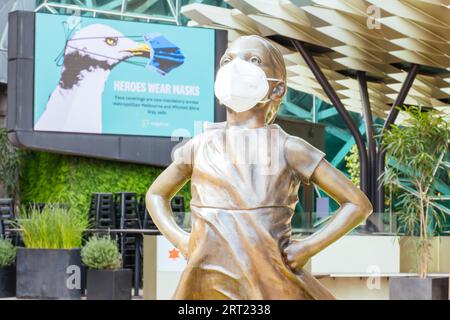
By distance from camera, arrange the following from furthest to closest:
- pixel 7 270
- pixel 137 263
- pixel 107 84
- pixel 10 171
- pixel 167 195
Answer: pixel 10 171 → pixel 107 84 → pixel 137 263 → pixel 7 270 → pixel 167 195

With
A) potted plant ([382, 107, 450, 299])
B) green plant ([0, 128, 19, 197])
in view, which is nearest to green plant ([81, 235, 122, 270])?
potted plant ([382, 107, 450, 299])

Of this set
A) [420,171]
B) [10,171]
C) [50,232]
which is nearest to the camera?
[420,171]

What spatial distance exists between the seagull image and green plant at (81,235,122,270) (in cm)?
398

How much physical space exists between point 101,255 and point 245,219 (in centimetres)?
921

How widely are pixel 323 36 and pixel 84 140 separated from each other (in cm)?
481

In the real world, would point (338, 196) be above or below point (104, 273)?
above

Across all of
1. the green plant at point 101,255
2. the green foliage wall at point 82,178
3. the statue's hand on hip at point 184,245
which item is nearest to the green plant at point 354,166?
the green foliage wall at point 82,178

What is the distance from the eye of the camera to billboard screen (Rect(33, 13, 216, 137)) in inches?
627

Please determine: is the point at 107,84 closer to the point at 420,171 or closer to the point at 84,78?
the point at 84,78

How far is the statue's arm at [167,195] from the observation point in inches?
140

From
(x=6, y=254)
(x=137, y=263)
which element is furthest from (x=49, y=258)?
(x=137, y=263)

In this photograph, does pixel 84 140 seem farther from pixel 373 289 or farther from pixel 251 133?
pixel 251 133

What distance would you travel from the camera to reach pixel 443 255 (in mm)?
13562

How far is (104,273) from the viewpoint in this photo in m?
12.3
